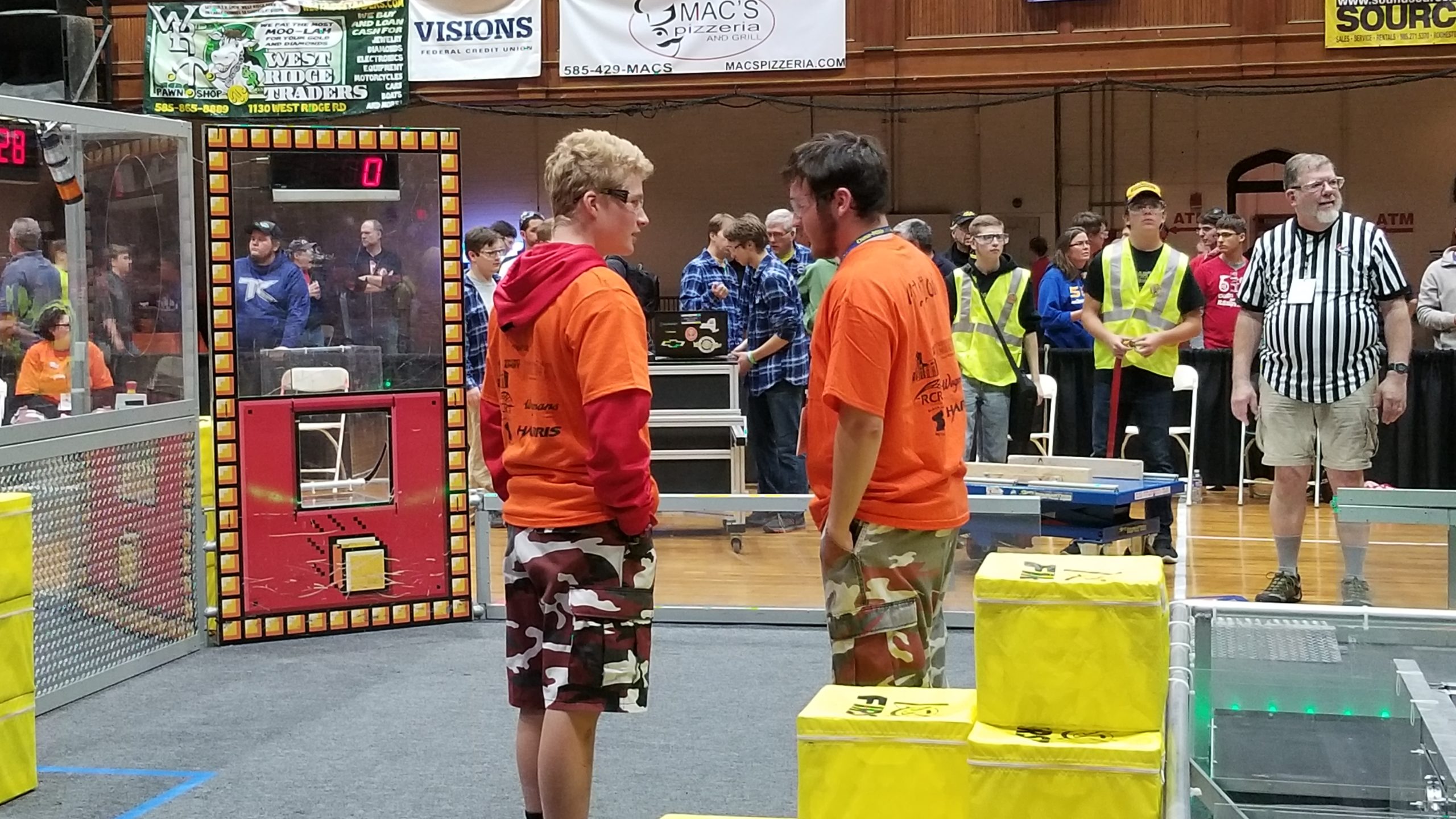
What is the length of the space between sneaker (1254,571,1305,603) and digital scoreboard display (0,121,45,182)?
15.2ft

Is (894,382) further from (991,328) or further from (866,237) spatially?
(991,328)

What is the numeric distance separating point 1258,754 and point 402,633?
3.87 metres

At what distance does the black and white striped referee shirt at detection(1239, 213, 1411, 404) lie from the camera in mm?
5559

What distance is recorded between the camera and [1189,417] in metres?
10.0

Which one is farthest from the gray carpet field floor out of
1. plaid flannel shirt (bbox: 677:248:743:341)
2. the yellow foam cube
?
plaid flannel shirt (bbox: 677:248:743:341)

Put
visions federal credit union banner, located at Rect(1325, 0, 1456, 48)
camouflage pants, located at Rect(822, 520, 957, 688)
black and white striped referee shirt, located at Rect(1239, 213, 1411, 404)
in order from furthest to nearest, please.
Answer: visions federal credit union banner, located at Rect(1325, 0, 1456, 48) < black and white striped referee shirt, located at Rect(1239, 213, 1411, 404) < camouflage pants, located at Rect(822, 520, 957, 688)

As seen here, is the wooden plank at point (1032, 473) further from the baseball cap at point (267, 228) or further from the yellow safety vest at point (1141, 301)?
the baseball cap at point (267, 228)

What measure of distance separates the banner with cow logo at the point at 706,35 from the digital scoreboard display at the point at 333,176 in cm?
613

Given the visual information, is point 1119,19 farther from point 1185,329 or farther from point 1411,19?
point 1185,329

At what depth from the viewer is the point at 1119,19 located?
11625 millimetres

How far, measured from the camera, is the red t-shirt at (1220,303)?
10.2 metres

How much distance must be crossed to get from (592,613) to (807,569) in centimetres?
330

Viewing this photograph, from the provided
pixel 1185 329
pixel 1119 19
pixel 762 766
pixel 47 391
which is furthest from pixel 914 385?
pixel 1119 19

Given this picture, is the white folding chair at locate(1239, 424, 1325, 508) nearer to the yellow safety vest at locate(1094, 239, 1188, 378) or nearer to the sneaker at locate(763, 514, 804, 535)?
the yellow safety vest at locate(1094, 239, 1188, 378)
